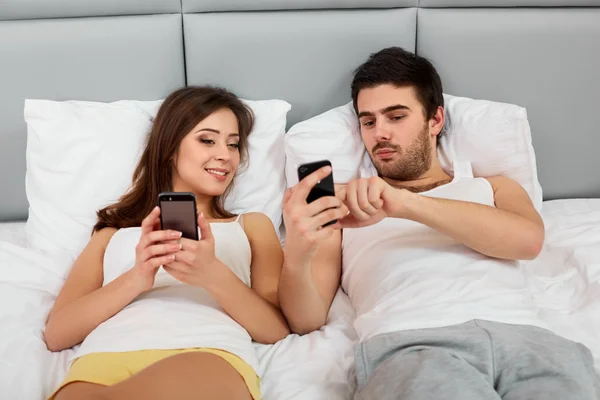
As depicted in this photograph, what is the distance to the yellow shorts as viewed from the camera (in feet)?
3.43

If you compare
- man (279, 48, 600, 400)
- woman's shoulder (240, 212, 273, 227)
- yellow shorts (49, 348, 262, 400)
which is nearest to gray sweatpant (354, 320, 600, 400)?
man (279, 48, 600, 400)

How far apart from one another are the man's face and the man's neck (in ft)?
0.05

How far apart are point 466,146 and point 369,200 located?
0.66m

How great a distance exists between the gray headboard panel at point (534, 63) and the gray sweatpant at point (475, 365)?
0.96 metres

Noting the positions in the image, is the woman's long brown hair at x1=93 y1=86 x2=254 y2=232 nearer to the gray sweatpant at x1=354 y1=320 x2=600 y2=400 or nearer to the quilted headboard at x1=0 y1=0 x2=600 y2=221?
the quilted headboard at x1=0 y1=0 x2=600 y2=221

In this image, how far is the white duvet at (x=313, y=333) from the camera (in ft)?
3.76

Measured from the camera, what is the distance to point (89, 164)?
1.65 metres

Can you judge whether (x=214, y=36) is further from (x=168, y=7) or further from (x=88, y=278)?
(x=88, y=278)

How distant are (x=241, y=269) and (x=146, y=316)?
0.83ft

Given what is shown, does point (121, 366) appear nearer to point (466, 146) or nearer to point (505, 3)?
point (466, 146)

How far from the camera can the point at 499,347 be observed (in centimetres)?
108

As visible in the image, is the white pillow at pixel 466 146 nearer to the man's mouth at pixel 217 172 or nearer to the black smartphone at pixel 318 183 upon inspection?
the man's mouth at pixel 217 172

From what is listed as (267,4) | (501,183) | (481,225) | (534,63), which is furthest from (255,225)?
(534,63)

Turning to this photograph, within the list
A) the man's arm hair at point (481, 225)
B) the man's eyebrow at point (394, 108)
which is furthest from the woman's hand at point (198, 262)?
the man's eyebrow at point (394, 108)
